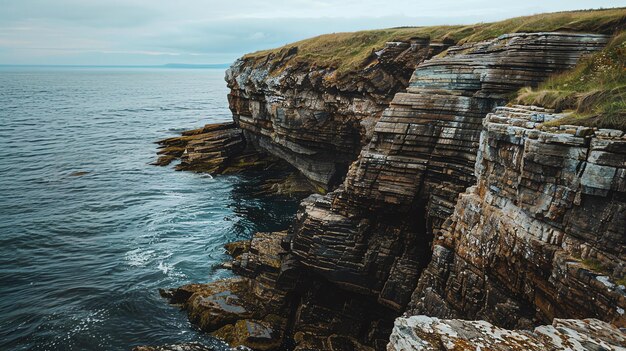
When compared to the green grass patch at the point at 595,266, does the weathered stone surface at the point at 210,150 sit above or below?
below

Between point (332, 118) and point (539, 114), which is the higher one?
point (539, 114)

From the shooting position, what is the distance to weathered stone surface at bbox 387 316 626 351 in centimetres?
998

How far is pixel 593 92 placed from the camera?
15922mm

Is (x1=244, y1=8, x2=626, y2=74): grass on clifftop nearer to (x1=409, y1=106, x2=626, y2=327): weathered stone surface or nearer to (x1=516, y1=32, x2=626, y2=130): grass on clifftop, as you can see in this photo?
(x1=516, y1=32, x2=626, y2=130): grass on clifftop

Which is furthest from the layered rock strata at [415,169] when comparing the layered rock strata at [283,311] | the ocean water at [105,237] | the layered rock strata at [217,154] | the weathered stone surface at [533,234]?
the layered rock strata at [217,154]

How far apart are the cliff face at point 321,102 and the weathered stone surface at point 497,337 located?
26.7 meters

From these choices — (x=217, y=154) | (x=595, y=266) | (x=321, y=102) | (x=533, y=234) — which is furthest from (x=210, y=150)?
(x=595, y=266)

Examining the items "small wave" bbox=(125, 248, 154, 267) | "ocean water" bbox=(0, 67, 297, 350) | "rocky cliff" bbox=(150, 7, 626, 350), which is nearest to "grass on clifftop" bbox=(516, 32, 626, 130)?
"rocky cliff" bbox=(150, 7, 626, 350)

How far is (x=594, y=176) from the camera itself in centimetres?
1334

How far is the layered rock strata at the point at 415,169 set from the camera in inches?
872

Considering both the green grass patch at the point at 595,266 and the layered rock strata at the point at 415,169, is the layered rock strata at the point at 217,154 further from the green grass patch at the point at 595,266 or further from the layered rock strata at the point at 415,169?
the green grass patch at the point at 595,266

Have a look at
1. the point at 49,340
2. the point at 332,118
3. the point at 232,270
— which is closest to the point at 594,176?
the point at 232,270

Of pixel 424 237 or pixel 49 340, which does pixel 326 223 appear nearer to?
pixel 424 237

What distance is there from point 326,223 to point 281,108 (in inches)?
948
